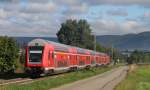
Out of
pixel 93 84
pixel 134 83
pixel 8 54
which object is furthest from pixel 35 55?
pixel 134 83

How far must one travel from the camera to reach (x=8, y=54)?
5000 cm

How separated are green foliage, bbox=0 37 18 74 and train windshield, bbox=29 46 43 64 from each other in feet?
12.6

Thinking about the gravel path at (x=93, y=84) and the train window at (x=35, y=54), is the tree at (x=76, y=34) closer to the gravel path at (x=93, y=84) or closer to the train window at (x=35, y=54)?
the gravel path at (x=93, y=84)

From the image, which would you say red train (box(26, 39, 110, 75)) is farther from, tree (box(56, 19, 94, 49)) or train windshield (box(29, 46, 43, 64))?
tree (box(56, 19, 94, 49))

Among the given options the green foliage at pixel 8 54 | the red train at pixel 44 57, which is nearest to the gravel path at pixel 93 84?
the red train at pixel 44 57

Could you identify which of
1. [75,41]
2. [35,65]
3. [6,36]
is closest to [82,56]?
[6,36]

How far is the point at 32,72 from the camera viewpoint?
46156mm

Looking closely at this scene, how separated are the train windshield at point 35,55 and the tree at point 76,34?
119 meters

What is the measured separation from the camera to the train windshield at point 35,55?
46250mm

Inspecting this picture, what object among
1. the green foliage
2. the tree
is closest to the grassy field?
the green foliage

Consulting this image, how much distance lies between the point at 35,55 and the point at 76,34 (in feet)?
424

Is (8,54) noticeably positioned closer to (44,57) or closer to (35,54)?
(35,54)

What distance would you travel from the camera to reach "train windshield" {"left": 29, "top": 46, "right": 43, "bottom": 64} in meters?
46.2

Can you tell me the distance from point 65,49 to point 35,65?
12821 mm
